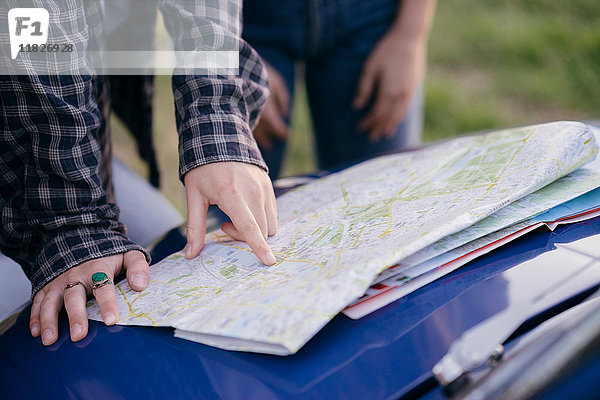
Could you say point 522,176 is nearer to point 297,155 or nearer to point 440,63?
point 297,155

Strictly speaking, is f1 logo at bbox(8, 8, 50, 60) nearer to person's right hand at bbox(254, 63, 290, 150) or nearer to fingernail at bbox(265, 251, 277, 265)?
fingernail at bbox(265, 251, 277, 265)

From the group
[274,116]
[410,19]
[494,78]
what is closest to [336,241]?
[274,116]

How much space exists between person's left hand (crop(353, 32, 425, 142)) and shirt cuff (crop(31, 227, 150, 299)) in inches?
29.0

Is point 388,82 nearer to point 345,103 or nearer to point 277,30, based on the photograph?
point 345,103

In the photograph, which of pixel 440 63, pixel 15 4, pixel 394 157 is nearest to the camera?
pixel 15 4

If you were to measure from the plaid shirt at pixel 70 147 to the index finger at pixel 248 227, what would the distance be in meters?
0.06

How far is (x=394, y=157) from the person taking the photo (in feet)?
3.00

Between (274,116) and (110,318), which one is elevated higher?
(274,116)

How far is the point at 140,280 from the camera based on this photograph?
2.12 feet

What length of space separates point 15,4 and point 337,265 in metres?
0.47

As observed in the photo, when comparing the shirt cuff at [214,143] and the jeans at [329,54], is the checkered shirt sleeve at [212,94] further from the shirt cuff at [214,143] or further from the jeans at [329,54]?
the jeans at [329,54]

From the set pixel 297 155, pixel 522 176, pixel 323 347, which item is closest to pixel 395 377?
pixel 323 347

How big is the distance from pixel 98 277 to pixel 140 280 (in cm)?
5

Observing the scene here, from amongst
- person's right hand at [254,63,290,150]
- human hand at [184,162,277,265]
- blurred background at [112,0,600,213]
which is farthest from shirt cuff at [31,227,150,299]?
blurred background at [112,0,600,213]
